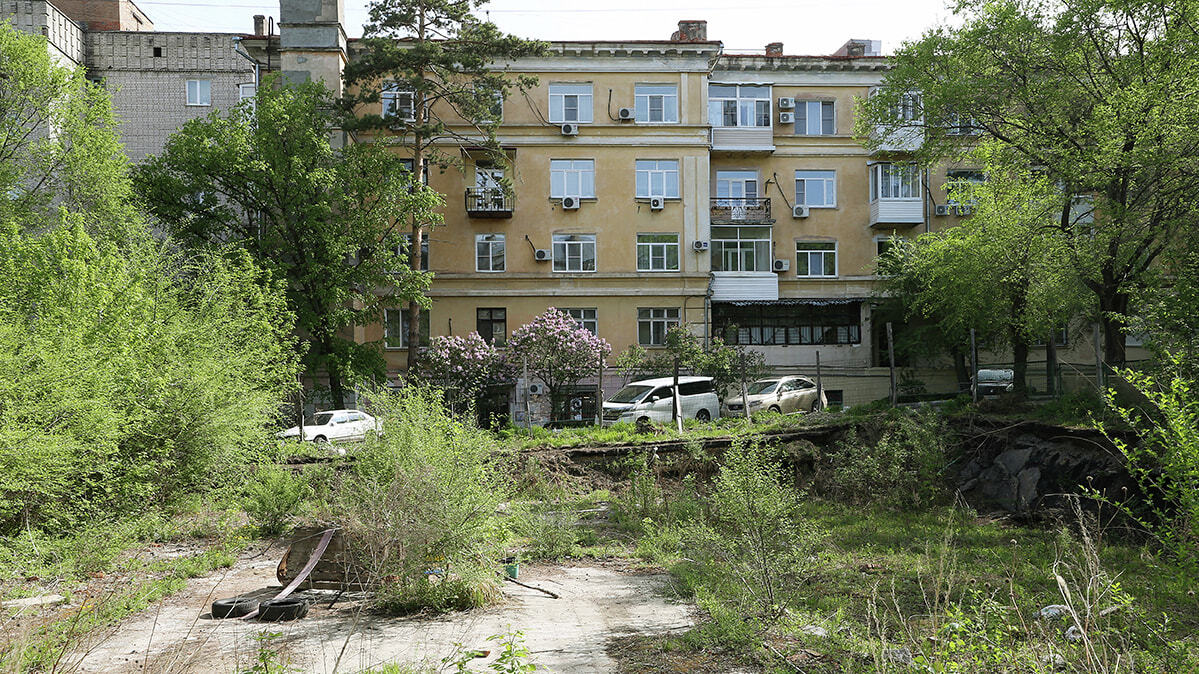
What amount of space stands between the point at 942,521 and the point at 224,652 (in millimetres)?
10909

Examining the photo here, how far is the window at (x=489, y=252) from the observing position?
33.7 metres

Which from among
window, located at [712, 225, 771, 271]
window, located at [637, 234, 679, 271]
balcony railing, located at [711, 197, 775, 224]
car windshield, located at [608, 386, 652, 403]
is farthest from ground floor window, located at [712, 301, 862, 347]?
car windshield, located at [608, 386, 652, 403]

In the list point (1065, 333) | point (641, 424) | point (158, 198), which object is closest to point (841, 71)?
point (1065, 333)

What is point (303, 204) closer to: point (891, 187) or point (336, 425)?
point (336, 425)

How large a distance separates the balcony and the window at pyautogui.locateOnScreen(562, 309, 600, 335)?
4.54 metres

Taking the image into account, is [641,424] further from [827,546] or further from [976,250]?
[827,546]

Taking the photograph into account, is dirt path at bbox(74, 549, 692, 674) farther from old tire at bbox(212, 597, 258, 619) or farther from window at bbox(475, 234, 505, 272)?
window at bbox(475, 234, 505, 272)

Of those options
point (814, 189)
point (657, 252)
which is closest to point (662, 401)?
point (657, 252)

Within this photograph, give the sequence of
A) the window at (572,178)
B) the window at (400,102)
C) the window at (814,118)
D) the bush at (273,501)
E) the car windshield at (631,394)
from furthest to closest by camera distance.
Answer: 1. the window at (814,118)
2. the window at (572,178)
3. the window at (400,102)
4. the car windshield at (631,394)
5. the bush at (273,501)

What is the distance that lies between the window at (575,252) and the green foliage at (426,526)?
982 inches

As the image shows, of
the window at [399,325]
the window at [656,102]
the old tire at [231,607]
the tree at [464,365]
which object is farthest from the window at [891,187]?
the old tire at [231,607]

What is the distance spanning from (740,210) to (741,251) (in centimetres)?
166

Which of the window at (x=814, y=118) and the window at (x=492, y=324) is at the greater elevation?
the window at (x=814, y=118)

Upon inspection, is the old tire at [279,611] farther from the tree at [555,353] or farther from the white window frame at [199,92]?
the white window frame at [199,92]
